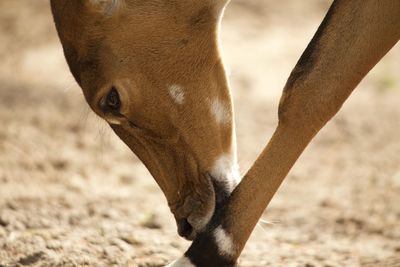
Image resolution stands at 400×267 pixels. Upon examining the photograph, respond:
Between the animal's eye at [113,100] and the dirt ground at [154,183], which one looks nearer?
the animal's eye at [113,100]

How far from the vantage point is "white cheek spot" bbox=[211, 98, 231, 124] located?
147 inches

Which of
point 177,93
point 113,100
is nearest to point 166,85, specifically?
point 177,93

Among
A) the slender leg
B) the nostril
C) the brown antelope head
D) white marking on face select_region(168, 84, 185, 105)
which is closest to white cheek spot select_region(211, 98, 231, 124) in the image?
the brown antelope head

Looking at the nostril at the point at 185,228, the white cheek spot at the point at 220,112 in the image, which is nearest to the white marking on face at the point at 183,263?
the nostril at the point at 185,228

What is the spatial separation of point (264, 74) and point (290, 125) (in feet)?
13.7

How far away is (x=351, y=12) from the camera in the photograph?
3295 millimetres

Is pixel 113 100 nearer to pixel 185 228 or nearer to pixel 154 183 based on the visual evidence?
pixel 185 228

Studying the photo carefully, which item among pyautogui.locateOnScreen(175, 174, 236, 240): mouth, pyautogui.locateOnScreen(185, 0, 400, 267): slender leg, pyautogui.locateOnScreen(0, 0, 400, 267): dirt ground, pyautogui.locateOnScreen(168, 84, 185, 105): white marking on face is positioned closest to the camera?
pyautogui.locateOnScreen(185, 0, 400, 267): slender leg

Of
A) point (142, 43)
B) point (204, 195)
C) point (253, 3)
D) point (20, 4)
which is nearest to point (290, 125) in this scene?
point (204, 195)

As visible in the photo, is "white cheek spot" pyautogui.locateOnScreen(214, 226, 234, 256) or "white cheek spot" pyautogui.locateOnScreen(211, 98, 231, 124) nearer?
"white cheek spot" pyautogui.locateOnScreen(214, 226, 234, 256)

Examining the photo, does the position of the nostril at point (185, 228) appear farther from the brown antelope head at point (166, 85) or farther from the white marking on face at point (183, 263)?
the white marking on face at point (183, 263)

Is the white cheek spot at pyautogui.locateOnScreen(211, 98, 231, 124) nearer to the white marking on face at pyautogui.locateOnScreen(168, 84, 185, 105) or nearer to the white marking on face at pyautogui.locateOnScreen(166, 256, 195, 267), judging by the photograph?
the white marking on face at pyautogui.locateOnScreen(168, 84, 185, 105)

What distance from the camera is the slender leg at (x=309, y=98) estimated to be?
3.27 m

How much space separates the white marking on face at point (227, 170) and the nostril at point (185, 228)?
25 cm
